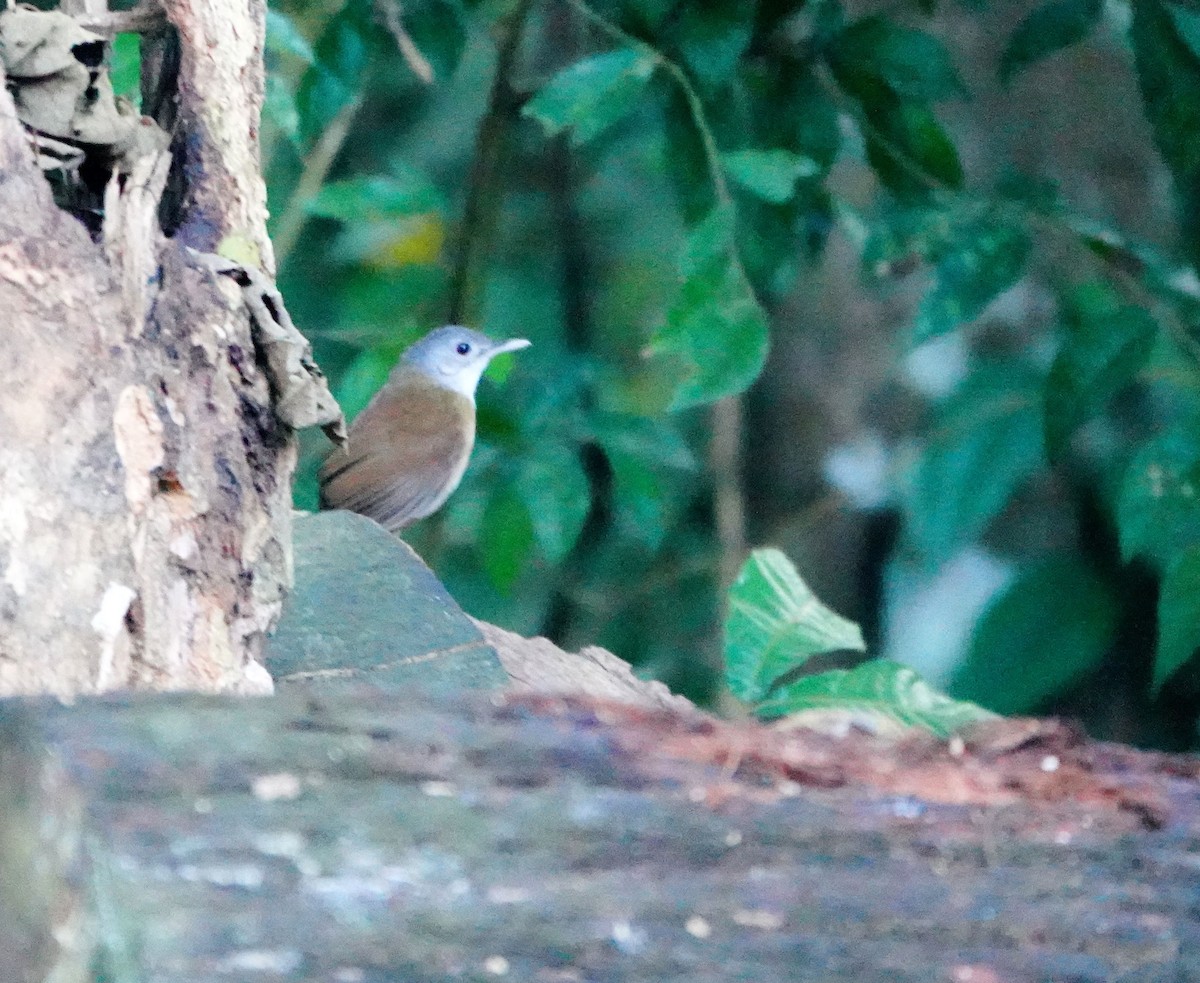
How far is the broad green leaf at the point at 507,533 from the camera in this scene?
8.95 feet

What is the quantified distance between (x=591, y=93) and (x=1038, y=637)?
63.4 inches

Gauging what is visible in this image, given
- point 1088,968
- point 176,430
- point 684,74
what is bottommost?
point 1088,968

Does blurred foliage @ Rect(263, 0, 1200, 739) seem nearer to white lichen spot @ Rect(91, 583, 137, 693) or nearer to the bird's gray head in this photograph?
the bird's gray head

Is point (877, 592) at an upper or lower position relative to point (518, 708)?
lower

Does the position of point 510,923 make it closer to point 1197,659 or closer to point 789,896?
point 789,896

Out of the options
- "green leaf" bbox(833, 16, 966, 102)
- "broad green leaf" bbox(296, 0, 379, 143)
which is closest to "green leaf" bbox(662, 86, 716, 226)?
"green leaf" bbox(833, 16, 966, 102)

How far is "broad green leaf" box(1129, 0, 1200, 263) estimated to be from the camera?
2295 millimetres

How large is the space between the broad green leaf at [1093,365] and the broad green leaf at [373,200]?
1.09 meters

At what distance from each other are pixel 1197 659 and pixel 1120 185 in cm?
129

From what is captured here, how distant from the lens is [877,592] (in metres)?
3.75

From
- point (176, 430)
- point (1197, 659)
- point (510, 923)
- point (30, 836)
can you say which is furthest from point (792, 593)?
point (1197, 659)

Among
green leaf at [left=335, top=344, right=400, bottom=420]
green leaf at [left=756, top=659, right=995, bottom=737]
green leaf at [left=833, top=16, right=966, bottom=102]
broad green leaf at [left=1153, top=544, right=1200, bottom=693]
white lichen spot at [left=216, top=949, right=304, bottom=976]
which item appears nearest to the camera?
white lichen spot at [left=216, top=949, right=304, bottom=976]

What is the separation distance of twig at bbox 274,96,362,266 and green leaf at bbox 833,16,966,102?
1.40 meters

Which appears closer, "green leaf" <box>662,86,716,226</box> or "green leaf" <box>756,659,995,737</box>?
"green leaf" <box>756,659,995,737</box>
